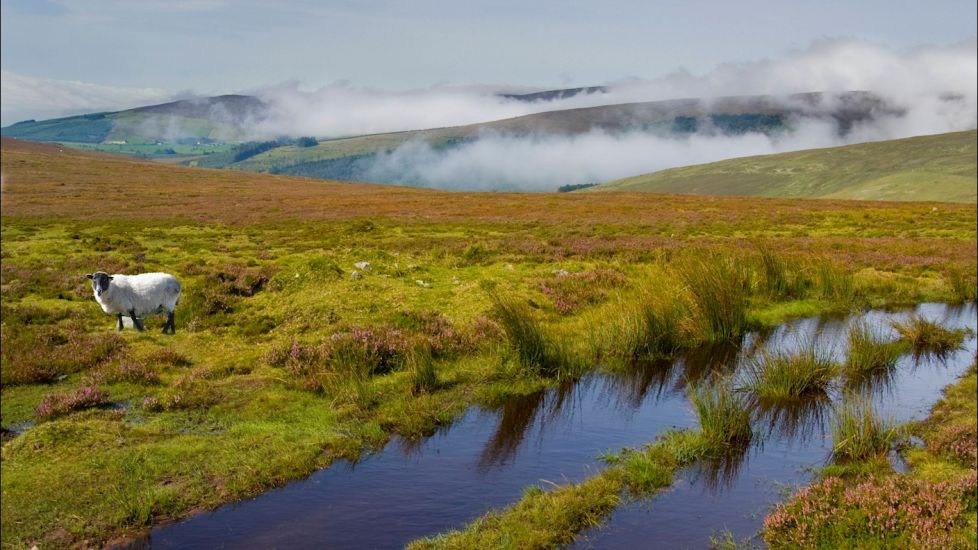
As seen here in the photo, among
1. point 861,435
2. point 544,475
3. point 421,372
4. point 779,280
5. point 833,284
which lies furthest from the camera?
point 833,284

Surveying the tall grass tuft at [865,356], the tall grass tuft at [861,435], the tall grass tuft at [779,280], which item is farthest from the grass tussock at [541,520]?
the tall grass tuft at [779,280]

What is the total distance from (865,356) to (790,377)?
3017 mm

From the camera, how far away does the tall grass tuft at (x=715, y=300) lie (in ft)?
59.9

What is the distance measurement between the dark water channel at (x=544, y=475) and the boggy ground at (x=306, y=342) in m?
0.50

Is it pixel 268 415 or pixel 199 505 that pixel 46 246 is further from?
pixel 199 505

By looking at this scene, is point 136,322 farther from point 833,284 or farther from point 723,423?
point 833,284

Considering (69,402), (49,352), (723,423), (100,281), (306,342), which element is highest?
(100,281)

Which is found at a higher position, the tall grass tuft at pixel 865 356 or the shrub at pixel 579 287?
the shrub at pixel 579 287

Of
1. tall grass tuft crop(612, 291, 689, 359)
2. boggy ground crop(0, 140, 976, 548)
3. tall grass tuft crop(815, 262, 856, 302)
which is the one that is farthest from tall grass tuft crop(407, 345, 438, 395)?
tall grass tuft crop(815, 262, 856, 302)

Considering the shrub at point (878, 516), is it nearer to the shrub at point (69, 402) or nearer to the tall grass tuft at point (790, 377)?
the tall grass tuft at point (790, 377)

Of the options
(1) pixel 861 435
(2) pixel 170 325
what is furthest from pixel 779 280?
(2) pixel 170 325

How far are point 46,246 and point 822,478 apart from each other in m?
37.1

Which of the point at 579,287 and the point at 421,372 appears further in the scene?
the point at 579,287

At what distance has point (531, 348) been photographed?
50.6 ft
